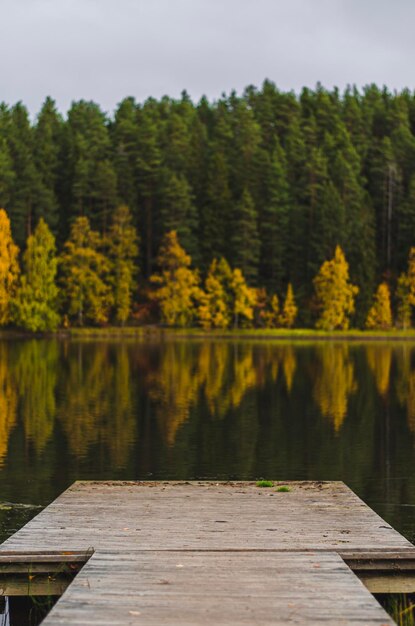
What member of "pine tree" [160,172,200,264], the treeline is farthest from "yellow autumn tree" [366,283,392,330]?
"pine tree" [160,172,200,264]

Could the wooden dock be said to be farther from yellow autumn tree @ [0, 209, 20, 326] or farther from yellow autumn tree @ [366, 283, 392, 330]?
yellow autumn tree @ [366, 283, 392, 330]

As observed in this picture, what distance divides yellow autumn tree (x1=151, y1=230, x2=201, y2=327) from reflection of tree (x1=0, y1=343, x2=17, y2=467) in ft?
126

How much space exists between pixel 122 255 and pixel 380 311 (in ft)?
82.5

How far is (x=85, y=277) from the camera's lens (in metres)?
80.1

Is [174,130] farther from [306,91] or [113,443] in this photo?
[113,443]

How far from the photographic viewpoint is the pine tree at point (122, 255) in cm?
8138

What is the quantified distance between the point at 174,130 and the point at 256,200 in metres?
12.2

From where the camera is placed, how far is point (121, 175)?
299 ft

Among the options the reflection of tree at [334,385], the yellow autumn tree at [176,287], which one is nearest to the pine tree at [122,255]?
the yellow autumn tree at [176,287]

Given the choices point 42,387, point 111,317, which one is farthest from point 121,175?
point 42,387

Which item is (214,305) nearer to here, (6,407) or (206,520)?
(6,407)

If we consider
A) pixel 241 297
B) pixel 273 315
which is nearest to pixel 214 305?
pixel 241 297

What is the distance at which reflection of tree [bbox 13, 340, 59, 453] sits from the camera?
2231cm

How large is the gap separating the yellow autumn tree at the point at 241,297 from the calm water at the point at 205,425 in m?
34.5
